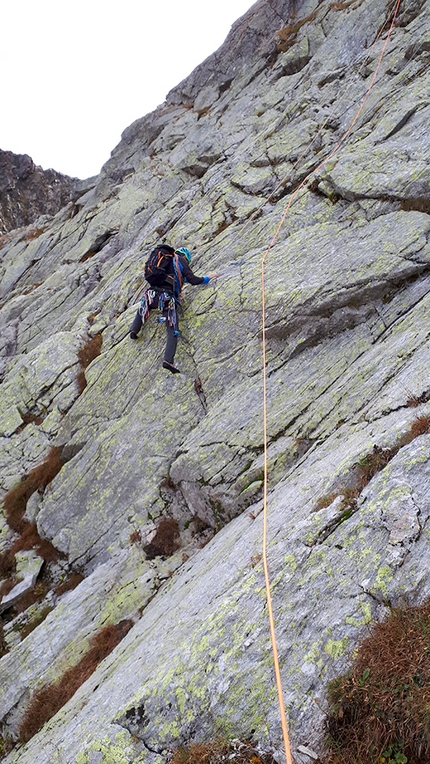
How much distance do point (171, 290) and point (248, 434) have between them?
5.84 m

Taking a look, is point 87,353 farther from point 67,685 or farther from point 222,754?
point 222,754

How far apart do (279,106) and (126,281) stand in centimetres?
1544

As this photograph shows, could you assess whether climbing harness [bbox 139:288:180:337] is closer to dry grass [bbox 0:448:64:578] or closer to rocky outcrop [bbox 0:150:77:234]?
dry grass [bbox 0:448:64:578]

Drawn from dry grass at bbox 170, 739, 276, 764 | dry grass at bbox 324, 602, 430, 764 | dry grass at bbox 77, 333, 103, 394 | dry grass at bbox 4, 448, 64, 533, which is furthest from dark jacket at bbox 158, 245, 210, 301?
dry grass at bbox 170, 739, 276, 764

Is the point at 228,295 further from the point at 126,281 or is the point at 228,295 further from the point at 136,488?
the point at 126,281

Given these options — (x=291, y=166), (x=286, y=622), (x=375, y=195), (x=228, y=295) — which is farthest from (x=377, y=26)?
(x=286, y=622)

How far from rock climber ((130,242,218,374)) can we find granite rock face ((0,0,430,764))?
2.13ft

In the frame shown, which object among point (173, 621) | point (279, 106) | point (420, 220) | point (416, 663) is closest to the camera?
point (416, 663)

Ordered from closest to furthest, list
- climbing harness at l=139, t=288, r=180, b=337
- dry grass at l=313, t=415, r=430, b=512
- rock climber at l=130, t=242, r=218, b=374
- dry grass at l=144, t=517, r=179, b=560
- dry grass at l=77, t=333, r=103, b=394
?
dry grass at l=313, t=415, r=430, b=512 → dry grass at l=144, t=517, r=179, b=560 → rock climber at l=130, t=242, r=218, b=374 → climbing harness at l=139, t=288, r=180, b=337 → dry grass at l=77, t=333, r=103, b=394

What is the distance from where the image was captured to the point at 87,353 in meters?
17.2

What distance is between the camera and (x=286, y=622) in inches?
217

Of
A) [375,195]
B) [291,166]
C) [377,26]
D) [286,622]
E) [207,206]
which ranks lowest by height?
[286,622]

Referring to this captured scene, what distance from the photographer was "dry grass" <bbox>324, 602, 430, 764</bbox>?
3908mm

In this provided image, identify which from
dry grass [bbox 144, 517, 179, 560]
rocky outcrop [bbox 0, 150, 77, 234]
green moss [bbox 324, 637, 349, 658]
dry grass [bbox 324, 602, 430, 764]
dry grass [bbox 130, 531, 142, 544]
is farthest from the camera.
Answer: rocky outcrop [bbox 0, 150, 77, 234]
